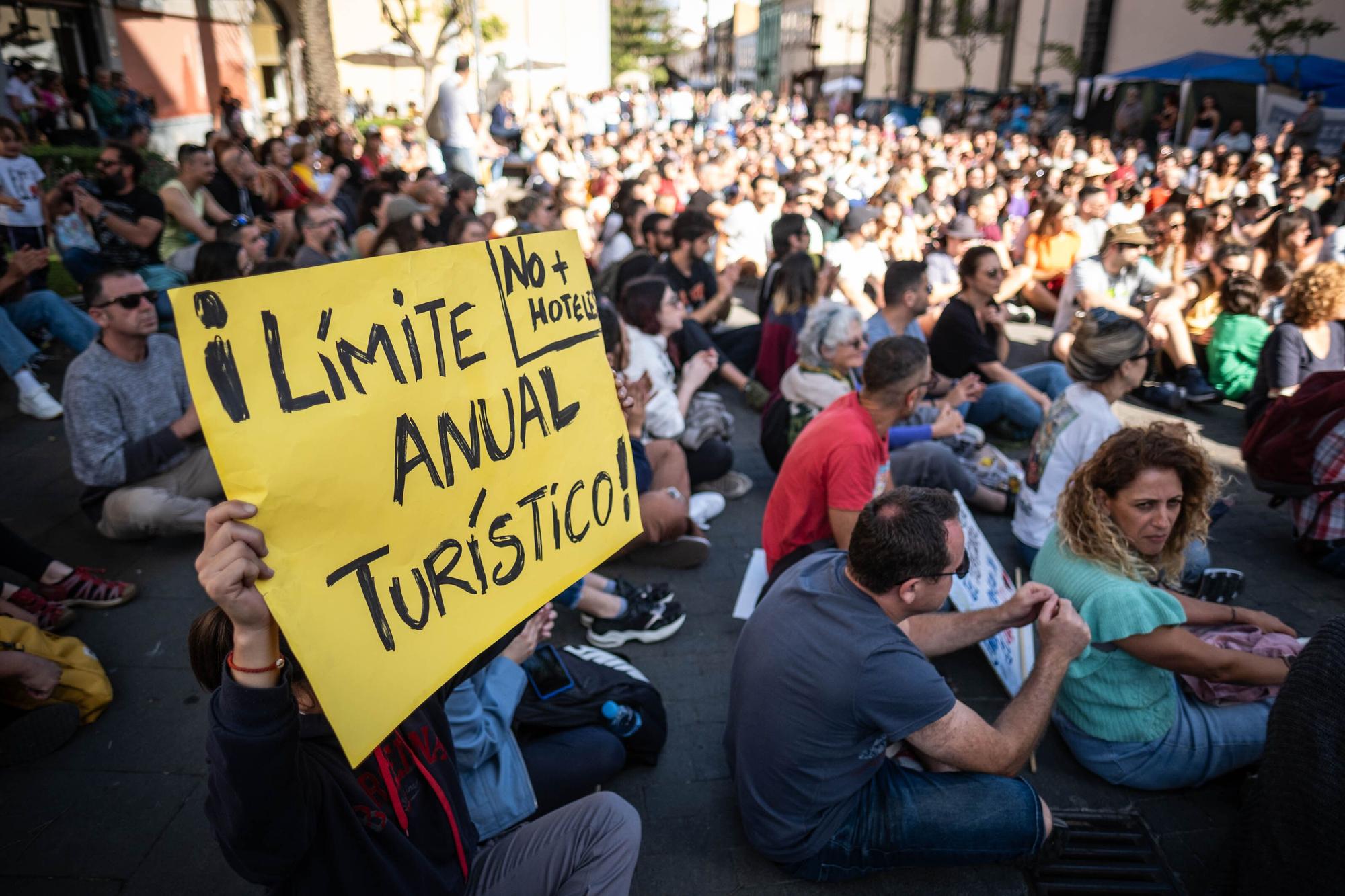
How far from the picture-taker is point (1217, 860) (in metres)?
2.56

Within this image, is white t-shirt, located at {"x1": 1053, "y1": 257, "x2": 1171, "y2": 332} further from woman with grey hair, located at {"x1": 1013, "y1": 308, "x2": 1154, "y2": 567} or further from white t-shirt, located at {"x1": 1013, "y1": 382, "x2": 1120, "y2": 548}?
white t-shirt, located at {"x1": 1013, "y1": 382, "x2": 1120, "y2": 548}

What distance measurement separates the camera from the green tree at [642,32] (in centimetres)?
6738

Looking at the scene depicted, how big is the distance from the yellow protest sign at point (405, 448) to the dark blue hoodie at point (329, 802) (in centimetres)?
15

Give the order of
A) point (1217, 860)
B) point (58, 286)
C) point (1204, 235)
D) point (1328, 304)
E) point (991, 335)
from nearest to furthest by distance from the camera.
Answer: point (1217, 860)
point (1328, 304)
point (991, 335)
point (1204, 235)
point (58, 286)

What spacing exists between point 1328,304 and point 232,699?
6.13 m

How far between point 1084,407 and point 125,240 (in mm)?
6878

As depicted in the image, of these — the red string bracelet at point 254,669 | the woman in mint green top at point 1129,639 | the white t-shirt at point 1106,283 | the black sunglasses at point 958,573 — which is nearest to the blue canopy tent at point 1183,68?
the white t-shirt at point 1106,283

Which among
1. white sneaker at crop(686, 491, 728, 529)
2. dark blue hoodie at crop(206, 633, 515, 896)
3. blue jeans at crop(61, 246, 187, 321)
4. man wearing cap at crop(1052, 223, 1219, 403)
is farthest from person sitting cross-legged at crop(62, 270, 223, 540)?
man wearing cap at crop(1052, 223, 1219, 403)

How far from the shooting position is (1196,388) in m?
6.79

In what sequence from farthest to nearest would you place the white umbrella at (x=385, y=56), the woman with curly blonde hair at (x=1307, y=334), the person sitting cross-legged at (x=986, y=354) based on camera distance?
the white umbrella at (x=385, y=56) → the person sitting cross-legged at (x=986, y=354) → the woman with curly blonde hair at (x=1307, y=334)

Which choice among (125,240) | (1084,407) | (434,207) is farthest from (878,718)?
(434,207)

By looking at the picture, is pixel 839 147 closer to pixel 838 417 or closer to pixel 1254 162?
pixel 1254 162

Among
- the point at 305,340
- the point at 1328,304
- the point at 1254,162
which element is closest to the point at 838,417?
the point at 305,340

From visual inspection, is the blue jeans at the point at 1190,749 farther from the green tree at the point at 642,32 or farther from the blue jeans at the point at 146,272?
the green tree at the point at 642,32
